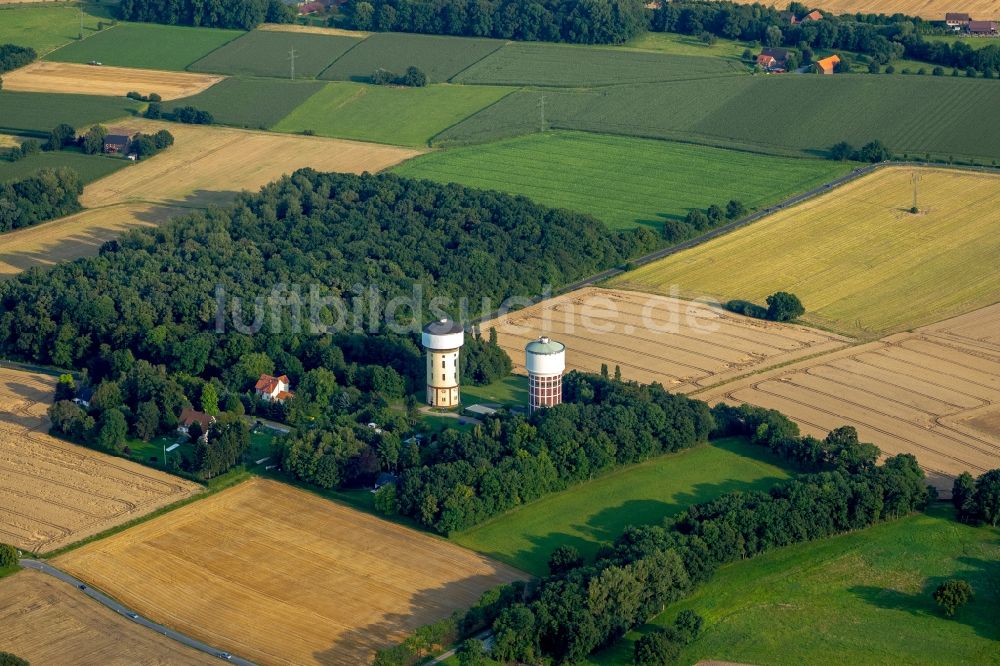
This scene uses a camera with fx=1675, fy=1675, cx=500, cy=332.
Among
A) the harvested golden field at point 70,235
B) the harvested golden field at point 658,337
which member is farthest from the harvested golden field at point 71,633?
the harvested golden field at point 70,235

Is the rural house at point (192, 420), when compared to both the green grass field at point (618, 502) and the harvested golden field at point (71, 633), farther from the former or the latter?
the green grass field at point (618, 502)

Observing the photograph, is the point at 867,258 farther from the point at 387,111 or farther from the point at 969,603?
the point at 387,111

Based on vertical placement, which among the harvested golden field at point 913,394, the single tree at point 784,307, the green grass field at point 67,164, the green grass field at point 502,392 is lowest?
the green grass field at point 502,392

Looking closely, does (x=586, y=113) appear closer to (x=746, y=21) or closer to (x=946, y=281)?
(x=746, y=21)

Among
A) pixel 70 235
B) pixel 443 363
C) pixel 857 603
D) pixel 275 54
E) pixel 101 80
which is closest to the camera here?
pixel 857 603

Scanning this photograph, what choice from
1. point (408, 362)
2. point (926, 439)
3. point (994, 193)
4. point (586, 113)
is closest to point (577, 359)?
point (408, 362)

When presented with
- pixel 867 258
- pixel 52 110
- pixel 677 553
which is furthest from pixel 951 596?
pixel 52 110
